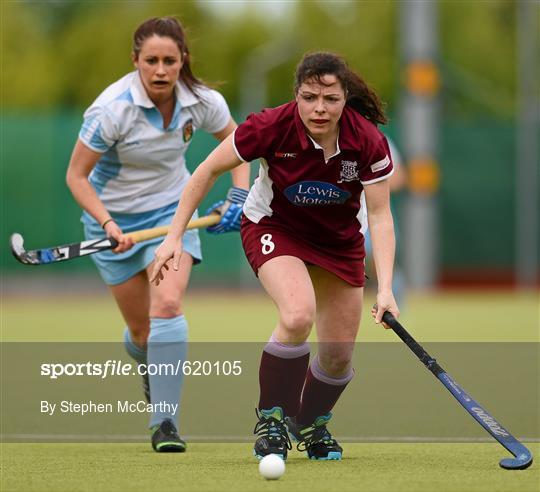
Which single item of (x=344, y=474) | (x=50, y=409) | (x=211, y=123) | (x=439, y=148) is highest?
(x=211, y=123)

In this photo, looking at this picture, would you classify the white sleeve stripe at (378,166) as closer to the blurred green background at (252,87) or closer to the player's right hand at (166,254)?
the player's right hand at (166,254)

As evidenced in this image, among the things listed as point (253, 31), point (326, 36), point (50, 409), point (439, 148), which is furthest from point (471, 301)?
point (253, 31)

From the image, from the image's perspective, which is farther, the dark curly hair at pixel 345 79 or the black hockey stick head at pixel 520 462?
the dark curly hair at pixel 345 79

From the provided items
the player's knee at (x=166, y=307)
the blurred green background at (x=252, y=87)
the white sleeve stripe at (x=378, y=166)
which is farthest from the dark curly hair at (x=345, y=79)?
the blurred green background at (x=252, y=87)

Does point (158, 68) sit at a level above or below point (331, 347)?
above

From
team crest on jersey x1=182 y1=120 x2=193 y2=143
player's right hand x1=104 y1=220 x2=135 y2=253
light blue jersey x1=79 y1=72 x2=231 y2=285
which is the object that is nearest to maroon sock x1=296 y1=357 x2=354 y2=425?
light blue jersey x1=79 y1=72 x2=231 y2=285

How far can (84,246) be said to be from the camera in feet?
20.8

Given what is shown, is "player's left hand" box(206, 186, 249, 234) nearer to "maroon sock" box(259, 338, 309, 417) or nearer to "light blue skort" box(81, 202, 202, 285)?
"light blue skort" box(81, 202, 202, 285)

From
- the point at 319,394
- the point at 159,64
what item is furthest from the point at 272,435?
the point at 159,64

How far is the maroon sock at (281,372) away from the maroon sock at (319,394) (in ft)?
0.75

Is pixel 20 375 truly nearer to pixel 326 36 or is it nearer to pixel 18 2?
pixel 326 36

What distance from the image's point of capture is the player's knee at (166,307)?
6.00m

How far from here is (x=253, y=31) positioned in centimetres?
Result: 3953

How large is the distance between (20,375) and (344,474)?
4.04 m
